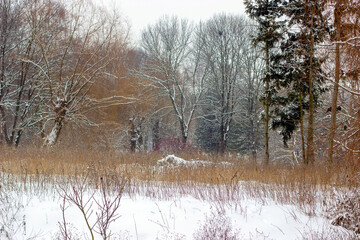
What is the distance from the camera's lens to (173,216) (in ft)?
17.6

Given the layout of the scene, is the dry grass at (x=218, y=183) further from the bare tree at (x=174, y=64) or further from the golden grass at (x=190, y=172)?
the bare tree at (x=174, y=64)

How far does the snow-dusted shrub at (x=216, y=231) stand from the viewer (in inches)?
177

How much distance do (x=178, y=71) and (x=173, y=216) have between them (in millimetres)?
21419

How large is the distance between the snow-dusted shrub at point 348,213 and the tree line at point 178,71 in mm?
1324

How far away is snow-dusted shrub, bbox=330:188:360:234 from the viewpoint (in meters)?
4.82

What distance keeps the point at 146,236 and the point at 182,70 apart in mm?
22988

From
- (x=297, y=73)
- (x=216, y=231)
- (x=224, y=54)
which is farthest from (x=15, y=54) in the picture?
(x=216, y=231)

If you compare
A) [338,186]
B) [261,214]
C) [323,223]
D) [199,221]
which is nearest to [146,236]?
[199,221]

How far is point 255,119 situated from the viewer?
79.6 ft

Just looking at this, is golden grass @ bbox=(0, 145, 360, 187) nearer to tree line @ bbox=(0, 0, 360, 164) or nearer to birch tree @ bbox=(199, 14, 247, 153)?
tree line @ bbox=(0, 0, 360, 164)

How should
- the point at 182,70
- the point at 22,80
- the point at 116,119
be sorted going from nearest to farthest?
the point at 22,80, the point at 116,119, the point at 182,70

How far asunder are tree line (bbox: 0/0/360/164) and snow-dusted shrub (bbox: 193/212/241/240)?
11.0 feet

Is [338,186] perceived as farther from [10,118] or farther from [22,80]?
[10,118]

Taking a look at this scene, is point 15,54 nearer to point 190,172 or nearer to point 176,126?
point 190,172
